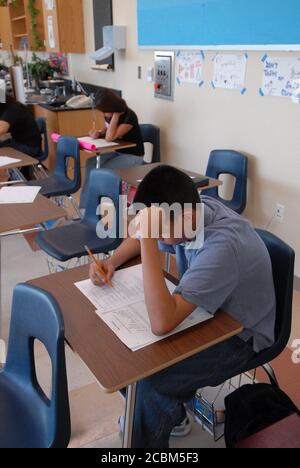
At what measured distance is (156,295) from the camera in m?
1.03

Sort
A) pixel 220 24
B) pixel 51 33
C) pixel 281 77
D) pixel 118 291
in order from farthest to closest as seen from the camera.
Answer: pixel 51 33 → pixel 220 24 → pixel 281 77 → pixel 118 291

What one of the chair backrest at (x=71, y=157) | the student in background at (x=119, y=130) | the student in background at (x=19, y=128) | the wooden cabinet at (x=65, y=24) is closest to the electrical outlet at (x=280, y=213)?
the student in background at (x=119, y=130)

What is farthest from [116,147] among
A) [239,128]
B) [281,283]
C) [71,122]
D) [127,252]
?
[281,283]

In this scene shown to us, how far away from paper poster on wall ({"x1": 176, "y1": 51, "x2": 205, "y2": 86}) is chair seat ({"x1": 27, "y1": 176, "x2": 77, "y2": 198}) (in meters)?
1.30

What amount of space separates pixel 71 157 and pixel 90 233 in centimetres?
101

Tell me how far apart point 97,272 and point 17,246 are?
7.18 feet

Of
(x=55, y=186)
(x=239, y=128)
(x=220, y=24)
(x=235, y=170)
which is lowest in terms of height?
(x=55, y=186)

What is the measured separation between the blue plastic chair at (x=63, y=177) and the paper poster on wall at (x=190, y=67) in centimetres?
110

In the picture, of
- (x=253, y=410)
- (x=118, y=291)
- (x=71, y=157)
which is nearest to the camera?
(x=118, y=291)

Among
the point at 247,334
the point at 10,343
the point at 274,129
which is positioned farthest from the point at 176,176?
the point at 274,129

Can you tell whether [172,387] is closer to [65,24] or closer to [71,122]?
[71,122]

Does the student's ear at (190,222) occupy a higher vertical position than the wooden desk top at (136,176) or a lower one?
higher

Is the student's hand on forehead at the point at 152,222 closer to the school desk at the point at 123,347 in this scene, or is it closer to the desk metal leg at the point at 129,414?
the school desk at the point at 123,347

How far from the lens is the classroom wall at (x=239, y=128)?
8.39 ft
